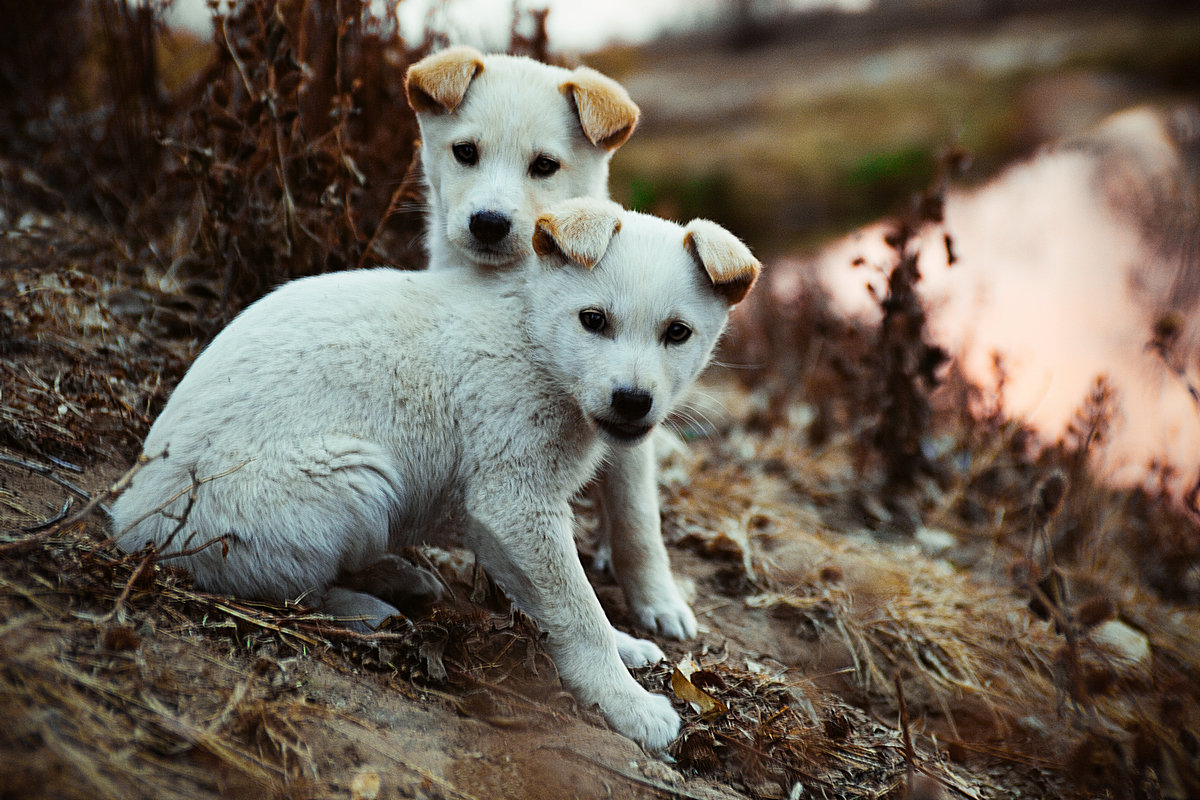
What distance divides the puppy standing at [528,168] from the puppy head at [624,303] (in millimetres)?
481

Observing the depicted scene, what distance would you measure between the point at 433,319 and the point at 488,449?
556 mm

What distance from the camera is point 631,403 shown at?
2.83m

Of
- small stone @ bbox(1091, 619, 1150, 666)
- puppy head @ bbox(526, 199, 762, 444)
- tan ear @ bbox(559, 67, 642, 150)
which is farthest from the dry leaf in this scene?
tan ear @ bbox(559, 67, 642, 150)

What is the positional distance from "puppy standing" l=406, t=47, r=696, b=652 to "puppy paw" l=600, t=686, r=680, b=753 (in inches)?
27.4

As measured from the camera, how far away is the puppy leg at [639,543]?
3547 millimetres

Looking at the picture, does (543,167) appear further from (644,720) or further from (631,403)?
(644,720)

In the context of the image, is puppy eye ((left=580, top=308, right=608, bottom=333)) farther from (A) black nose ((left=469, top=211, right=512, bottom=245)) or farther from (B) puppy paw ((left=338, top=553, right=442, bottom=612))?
(B) puppy paw ((left=338, top=553, right=442, bottom=612))

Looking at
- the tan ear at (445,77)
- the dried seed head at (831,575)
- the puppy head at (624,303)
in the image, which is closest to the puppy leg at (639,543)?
the puppy head at (624,303)

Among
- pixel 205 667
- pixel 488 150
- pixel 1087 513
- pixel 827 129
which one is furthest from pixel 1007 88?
pixel 205 667

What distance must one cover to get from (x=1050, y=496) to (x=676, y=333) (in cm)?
135

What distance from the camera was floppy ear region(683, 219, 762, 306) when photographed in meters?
2.98

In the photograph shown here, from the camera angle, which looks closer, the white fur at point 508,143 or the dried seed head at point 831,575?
the white fur at point 508,143

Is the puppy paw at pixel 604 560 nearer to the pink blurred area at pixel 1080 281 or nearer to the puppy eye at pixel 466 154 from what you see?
the puppy eye at pixel 466 154

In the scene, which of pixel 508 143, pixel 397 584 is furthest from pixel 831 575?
pixel 508 143
